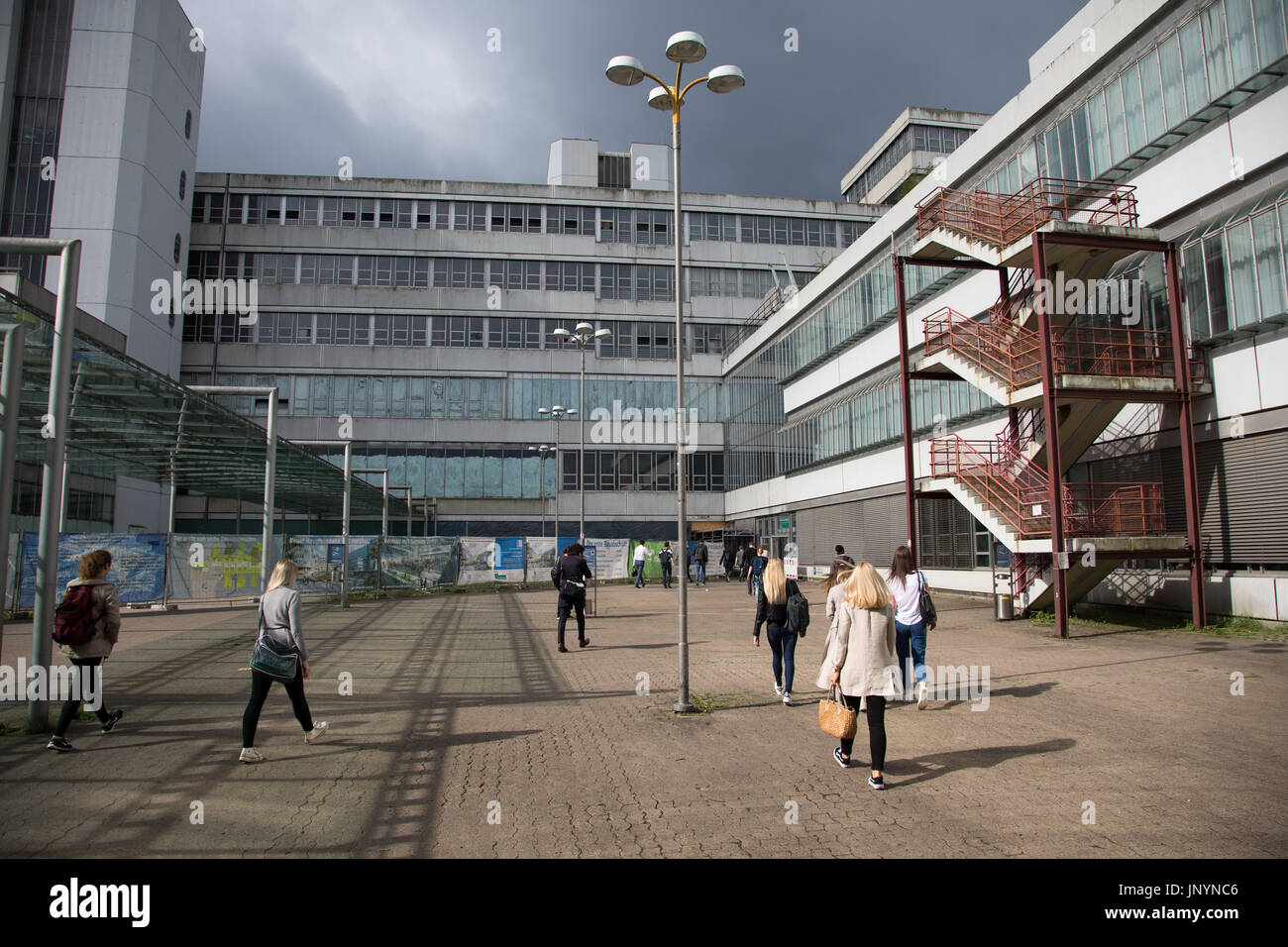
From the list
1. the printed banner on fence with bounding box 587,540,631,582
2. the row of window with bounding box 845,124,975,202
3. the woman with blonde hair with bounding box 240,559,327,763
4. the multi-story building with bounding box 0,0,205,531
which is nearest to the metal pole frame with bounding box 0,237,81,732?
the woman with blonde hair with bounding box 240,559,327,763

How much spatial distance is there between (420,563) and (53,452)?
23.1m

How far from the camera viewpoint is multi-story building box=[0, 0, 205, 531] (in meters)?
41.0

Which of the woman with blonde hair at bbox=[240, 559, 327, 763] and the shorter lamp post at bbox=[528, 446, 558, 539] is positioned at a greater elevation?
the shorter lamp post at bbox=[528, 446, 558, 539]

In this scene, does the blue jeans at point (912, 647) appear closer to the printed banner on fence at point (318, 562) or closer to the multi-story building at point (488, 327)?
the printed banner on fence at point (318, 562)

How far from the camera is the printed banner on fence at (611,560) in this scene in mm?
36334

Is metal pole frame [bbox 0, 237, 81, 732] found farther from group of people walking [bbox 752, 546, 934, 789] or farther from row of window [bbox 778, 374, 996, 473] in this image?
row of window [bbox 778, 374, 996, 473]

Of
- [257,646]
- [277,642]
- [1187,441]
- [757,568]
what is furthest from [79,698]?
[757,568]

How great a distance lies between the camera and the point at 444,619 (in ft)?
63.8

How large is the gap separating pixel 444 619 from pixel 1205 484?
1731 cm

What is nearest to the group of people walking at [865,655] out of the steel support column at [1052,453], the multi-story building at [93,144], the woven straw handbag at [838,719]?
the woven straw handbag at [838,719]

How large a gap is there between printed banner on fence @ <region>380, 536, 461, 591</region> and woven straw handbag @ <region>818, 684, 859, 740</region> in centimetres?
2516

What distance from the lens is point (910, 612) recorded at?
8711 mm

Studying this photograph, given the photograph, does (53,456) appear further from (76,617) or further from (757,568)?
(757,568)
